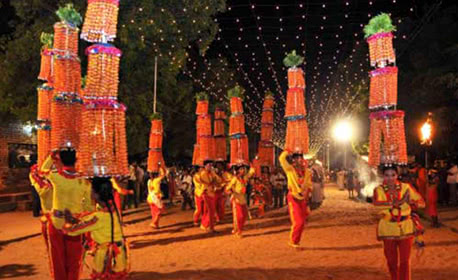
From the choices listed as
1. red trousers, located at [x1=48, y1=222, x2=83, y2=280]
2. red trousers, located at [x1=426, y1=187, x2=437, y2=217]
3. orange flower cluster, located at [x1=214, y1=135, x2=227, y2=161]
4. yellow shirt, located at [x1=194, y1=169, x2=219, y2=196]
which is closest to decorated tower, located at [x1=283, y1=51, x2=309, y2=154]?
yellow shirt, located at [x1=194, y1=169, x2=219, y2=196]

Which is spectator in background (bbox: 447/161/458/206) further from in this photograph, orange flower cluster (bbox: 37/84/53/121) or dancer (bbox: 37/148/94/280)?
dancer (bbox: 37/148/94/280)

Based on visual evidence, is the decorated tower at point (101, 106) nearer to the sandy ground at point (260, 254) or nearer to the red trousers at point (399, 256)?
the sandy ground at point (260, 254)

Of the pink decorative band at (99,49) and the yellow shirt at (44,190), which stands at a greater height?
the pink decorative band at (99,49)

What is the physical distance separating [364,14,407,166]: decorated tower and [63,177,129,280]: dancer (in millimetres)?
5481

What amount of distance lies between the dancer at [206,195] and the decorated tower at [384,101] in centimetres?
485

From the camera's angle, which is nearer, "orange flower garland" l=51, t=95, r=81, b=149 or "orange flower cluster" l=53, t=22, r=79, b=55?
"orange flower garland" l=51, t=95, r=81, b=149

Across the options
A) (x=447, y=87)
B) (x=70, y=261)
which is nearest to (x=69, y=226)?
(x=70, y=261)

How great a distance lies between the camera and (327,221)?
14398mm

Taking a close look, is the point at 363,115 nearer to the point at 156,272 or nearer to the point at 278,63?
the point at 278,63

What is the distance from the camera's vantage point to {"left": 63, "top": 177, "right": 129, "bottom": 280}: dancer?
189 inches

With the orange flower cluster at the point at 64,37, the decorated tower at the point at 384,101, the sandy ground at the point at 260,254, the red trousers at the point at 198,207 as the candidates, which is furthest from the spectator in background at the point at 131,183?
the decorated tower at the point at 384,101

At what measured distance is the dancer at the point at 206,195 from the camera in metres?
12.5

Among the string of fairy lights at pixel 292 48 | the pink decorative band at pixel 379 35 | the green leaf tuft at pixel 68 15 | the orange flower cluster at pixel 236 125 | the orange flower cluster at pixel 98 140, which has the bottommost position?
the orange flower cluster at pixel 98 140

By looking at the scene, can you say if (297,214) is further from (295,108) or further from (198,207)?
(198,207)
